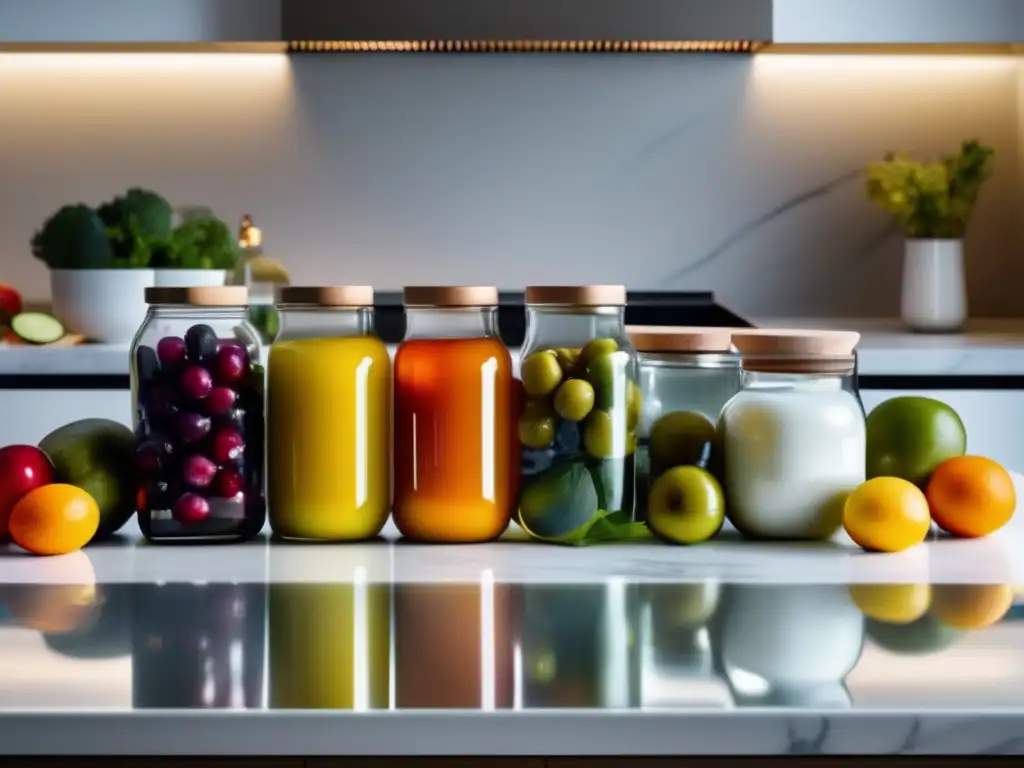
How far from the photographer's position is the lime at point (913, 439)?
1196 millimetres

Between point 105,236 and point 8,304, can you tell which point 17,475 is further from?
point 8,304

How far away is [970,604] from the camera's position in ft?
2.95

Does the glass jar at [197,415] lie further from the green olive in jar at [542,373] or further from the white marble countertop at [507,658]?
the green olive in jar at [542,373]

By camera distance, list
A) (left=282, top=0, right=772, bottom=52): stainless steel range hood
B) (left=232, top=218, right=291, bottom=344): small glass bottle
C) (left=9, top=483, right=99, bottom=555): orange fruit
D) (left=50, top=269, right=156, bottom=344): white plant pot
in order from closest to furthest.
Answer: (left=9, top=483, right=99, bottom=555): orange fruit < (left=50, top=269, right=156, bottom=344): white plant pot < (left=282, top=0, right=772, bottom=52): stainless steel range hood < (left=232, top=218, right=291, bottom=344): small glass bottle

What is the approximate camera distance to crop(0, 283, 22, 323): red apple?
278cm

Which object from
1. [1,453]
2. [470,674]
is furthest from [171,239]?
[470,674]

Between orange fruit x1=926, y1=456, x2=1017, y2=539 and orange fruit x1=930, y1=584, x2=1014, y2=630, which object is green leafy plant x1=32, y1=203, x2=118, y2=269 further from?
orange fruit x1=930, y1=584, x2=1014, y2=630

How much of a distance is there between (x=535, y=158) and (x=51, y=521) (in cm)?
228

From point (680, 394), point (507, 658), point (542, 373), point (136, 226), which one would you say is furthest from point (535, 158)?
point (507, 658)

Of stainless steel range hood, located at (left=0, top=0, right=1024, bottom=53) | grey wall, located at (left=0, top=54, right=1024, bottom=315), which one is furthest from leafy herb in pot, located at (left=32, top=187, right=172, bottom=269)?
grey wall, located at (left=0, top=54, right=1024, bottom=315)

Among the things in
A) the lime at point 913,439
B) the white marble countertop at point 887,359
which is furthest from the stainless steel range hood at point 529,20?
the lime at point 913,439

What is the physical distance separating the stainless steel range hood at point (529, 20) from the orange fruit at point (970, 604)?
6.43ft

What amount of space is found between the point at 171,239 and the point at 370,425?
1.61 metres

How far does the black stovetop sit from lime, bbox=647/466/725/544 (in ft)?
5.17
